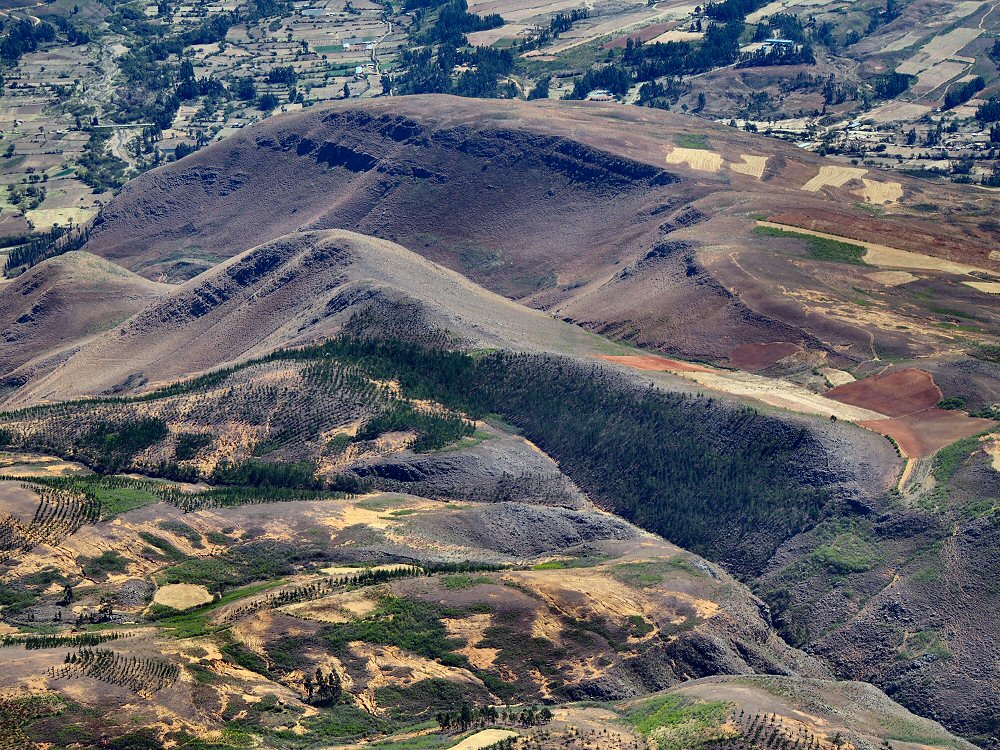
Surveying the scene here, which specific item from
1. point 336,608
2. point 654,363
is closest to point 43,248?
point 654,363

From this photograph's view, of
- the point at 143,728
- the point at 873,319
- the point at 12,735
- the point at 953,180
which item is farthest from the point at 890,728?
the point at 953,180

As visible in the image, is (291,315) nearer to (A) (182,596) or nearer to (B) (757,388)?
(B) (757,388)

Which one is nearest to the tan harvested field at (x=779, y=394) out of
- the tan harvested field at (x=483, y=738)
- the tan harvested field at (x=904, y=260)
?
the tan harvested field at (x=904, y=260)

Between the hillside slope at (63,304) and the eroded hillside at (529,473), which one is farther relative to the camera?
the hillside slope at (63,304)

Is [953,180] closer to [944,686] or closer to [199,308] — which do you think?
[199,308]

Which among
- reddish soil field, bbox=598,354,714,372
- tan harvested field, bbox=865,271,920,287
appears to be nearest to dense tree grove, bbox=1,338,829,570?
reddish soil field, bbox=598,354,714,372

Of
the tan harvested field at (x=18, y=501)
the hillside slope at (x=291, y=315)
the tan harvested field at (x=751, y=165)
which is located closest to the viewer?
the tan harvested field at (x=18, y=501)

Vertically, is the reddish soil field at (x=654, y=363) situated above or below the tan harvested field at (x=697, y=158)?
below

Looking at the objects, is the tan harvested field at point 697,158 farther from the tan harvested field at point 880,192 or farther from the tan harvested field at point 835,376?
the tan harvested field at point 835,376
